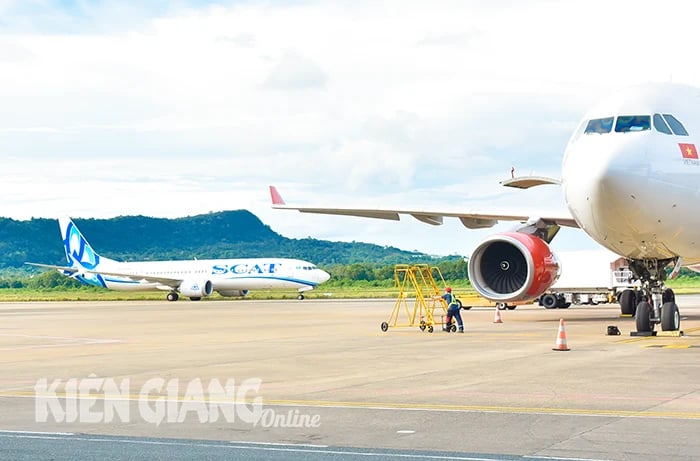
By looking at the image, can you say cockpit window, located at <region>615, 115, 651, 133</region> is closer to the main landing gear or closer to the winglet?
the main landing gear

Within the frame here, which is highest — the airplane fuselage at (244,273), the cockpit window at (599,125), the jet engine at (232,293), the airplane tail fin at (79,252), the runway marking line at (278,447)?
the cockpit window at (599,125)

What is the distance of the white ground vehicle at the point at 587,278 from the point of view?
42.3 m

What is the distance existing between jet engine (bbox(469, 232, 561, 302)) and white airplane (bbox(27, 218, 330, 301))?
33.1m

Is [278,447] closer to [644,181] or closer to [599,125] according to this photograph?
[644,181]

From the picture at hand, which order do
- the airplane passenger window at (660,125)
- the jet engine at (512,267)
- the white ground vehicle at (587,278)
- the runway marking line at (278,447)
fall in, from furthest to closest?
the white ground vehicle at (587,278)
the jet engine at (512,267)
the airplane passenger window at (660,125)
the runway marking line at (278,447)

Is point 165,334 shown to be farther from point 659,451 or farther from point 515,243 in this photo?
point 659,451

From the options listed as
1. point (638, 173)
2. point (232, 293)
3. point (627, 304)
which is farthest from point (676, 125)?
point (232, 293)

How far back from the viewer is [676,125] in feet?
53.9

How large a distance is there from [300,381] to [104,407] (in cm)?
304

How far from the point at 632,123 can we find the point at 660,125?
Result: 0.47 m

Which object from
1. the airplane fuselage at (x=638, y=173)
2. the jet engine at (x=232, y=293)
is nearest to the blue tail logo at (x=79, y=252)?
the jet engine at (x=232, y=293)

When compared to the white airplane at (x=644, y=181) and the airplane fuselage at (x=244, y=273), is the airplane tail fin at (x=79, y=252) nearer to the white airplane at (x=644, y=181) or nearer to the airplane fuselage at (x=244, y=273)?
the airplane fuselage at (x=244, y=273)

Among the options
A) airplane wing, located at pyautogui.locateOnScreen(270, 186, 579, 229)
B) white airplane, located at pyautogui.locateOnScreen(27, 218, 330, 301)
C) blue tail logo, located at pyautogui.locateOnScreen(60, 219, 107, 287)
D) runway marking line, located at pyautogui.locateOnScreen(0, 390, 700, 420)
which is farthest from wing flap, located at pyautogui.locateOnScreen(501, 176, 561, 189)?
blue tail logo, located at pyautogui.locateOnScreen(60, 219, 107, 287)

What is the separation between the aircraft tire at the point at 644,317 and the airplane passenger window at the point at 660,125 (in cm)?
358
